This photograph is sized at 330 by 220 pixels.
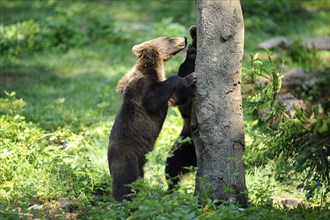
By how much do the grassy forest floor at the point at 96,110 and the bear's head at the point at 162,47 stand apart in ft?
3.27

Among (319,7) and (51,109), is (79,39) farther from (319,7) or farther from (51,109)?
(319,7)

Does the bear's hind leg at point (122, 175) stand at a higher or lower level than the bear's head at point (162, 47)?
lower

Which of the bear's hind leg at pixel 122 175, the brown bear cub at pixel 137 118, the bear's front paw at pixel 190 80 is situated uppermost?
the bear's front paw at pixel 190 80

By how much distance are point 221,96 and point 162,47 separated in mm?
1880

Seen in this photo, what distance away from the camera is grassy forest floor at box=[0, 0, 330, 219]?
6121mm

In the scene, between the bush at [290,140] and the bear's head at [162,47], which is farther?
the bear's head at [162,47]

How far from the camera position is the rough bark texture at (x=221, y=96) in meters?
6.28

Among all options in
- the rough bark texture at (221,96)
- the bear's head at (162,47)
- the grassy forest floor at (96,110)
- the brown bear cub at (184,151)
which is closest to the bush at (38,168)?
the grassy forest floor at (96,110)

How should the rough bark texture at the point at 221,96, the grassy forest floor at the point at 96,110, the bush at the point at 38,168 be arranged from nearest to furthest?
the grassy forest floor at the point at 96,110
the rough bark texture at the point at 221,96
the bush at the point at 38,168

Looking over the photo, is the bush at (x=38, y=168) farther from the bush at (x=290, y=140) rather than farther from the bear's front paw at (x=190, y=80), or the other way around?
the bush at (x=290, y=140)

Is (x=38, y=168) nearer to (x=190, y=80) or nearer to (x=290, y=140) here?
(x=190, y=80)

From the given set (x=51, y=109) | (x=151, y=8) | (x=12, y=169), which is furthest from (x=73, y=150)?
(x=151, y=8)

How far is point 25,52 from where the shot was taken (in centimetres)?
1520

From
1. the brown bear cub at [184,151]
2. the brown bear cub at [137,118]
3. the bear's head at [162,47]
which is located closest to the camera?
the brown bear cub at [137,118]
